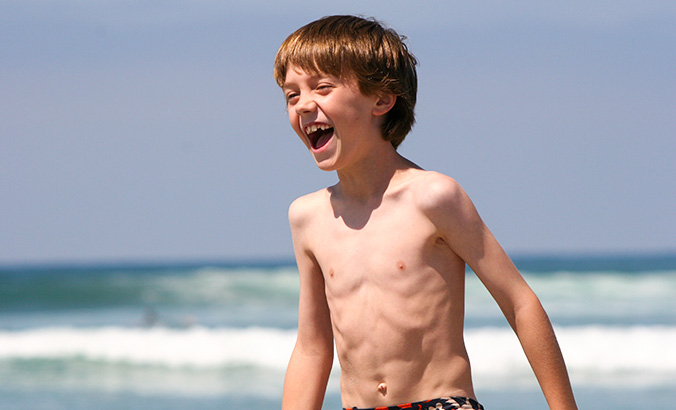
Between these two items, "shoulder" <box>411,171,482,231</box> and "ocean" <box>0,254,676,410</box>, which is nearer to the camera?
"shoulder" <box>411,171,482,231</box>

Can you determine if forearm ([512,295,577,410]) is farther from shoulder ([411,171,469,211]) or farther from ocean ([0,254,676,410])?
ocean ([0,254,676,410])

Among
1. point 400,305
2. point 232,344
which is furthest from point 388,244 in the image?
point 232,344

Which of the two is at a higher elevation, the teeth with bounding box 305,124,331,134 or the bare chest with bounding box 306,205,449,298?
the teeth with bounding box 305,124,331,134

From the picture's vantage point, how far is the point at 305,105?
2.03 m

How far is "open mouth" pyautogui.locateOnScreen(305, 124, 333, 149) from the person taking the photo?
80.8 inches

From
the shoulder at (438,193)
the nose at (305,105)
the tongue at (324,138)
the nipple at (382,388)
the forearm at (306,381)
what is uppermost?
the nose at (305,105)

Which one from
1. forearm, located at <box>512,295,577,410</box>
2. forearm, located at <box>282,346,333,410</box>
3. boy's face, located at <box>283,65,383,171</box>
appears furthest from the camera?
forearm, located at <box>282,346,333,410</box>

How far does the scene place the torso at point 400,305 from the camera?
199 cm

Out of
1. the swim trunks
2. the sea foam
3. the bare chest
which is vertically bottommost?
the swim trunks

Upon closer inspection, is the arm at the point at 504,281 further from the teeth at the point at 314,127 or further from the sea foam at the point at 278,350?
the sea foam at the point at 278,350

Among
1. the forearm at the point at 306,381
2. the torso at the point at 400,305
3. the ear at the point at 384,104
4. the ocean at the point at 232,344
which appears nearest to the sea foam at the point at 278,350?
the ocean at the point at 232,344

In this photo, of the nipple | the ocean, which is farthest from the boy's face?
the ocean

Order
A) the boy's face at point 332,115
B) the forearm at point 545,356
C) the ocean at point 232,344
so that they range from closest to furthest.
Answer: the forearm at point 545,356 → the boy's face at point 332,115 → the ocean at point 232,344

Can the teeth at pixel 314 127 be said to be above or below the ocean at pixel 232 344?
below
